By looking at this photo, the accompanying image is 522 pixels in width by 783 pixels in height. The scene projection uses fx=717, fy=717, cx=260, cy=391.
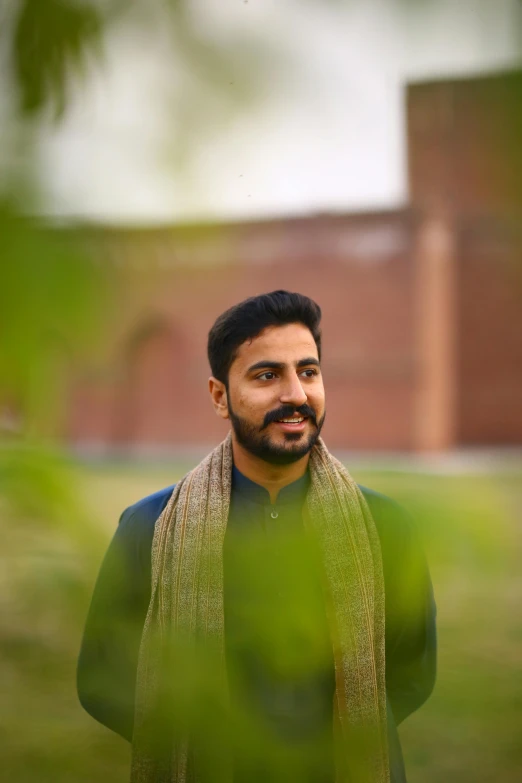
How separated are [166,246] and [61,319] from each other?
0.07 m

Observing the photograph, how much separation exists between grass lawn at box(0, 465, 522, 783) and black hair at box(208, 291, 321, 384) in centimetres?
52

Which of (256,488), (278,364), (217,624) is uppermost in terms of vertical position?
(278,364)

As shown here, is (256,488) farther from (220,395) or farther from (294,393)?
(294,393)

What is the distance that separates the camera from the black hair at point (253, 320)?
101cm

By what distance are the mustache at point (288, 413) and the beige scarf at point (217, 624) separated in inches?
4.3

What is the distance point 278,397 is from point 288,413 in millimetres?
24

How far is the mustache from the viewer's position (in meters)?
0.92

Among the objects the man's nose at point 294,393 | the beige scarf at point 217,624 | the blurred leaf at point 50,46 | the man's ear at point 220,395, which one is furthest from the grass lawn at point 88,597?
the man's ear at point 220,395

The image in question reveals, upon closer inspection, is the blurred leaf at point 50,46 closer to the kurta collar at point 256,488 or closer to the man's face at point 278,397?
the man's face at point 278,397

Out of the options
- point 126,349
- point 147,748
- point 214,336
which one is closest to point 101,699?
point 147,748

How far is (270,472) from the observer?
4.08ft

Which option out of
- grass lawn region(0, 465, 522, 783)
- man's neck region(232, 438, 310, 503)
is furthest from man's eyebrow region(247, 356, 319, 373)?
grass lawn region(0, 465, 522, 783)

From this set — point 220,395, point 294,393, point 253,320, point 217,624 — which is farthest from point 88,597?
point 220,395

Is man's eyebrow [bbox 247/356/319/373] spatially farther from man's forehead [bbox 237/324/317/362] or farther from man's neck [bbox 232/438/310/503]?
man's neck [bbox 232/438/310/503]
